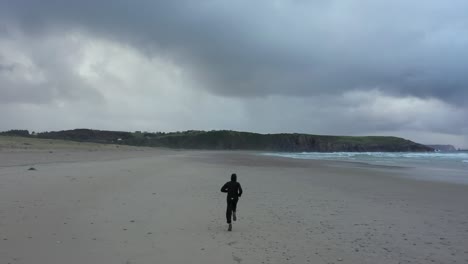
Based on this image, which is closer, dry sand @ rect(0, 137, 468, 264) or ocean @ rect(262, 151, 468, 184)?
dry sand @ rect(0, 137, 468, 264)

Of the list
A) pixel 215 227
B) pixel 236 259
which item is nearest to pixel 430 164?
pixel 215 227

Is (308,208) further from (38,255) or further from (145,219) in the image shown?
(38,255)

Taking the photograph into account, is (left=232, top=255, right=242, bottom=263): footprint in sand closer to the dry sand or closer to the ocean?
the dry sand

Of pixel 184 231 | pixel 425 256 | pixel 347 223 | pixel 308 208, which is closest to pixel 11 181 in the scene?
pixel 184 231

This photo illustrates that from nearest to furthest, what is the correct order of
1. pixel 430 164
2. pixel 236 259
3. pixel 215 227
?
pixel 236 259
pixel 215 227
pixel 430 164

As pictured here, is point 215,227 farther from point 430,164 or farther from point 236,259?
point 430,164

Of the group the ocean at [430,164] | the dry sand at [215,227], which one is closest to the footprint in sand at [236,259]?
the dry sand at [215,227]

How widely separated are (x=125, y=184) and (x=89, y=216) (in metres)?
8.08

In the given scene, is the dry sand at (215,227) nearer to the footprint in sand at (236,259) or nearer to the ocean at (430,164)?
the footprint in sand at (236,259)

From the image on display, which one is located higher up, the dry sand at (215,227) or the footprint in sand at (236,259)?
the dry sand at (215,227)

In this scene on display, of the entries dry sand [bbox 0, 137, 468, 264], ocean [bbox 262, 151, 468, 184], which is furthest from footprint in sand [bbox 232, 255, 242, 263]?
ocean [bbox 262, 151, 468, 184]

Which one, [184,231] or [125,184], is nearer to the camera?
[184,231]

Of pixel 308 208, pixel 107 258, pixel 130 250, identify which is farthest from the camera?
pixel 308 208

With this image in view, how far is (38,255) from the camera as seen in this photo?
22.7 feet
